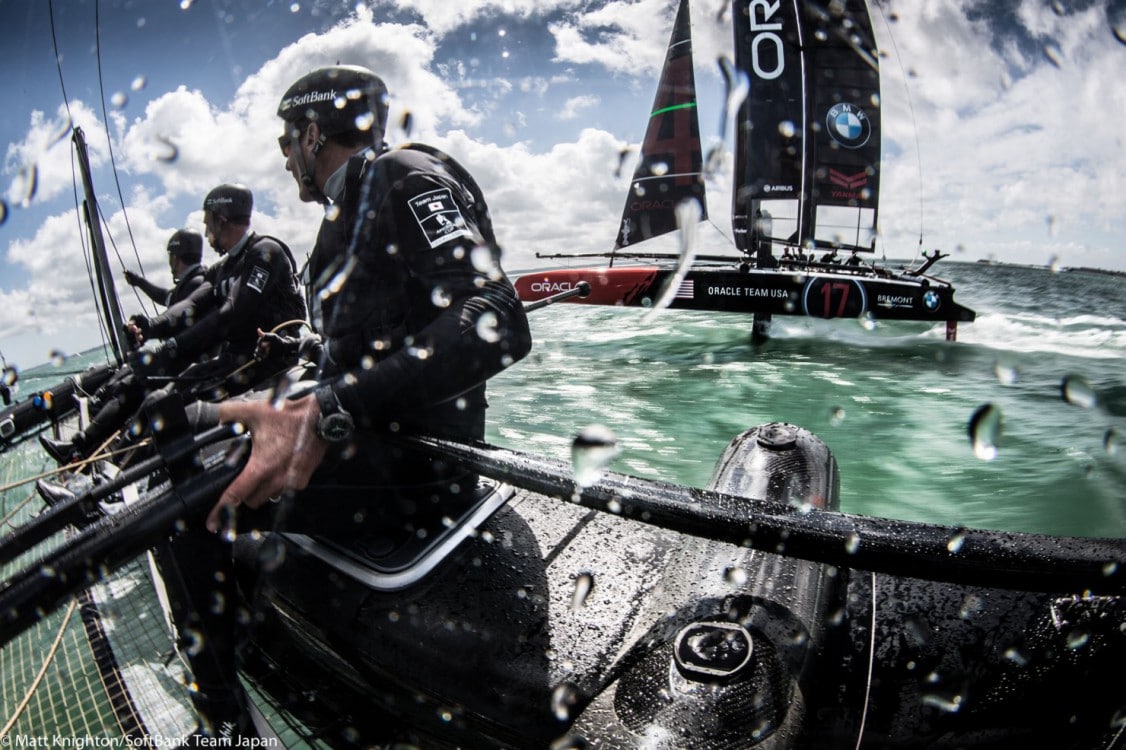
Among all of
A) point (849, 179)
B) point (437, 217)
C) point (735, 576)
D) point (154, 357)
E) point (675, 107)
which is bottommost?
point (735, 576)

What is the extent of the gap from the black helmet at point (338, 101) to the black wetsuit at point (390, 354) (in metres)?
0.34

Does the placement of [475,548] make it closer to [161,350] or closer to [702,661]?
[702,661]

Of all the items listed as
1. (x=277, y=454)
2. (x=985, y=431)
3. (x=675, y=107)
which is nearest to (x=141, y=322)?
(x=277, y=454)

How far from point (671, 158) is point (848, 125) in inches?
225

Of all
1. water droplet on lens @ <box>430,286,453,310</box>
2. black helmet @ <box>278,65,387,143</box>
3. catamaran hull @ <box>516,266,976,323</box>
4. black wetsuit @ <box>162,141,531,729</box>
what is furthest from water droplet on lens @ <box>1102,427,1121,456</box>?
black helmet @ <box>278,65,387,143</box>

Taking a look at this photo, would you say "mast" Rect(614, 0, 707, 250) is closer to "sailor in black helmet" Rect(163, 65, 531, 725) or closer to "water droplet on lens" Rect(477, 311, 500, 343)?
"sailor in black helmet" Rect(163, 65, 531, 725)

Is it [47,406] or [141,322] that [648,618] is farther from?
[141,322]

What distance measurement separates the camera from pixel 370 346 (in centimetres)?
180

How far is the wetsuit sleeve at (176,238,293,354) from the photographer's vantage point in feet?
14.2

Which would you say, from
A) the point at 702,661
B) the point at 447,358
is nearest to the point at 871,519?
the point at 702,661

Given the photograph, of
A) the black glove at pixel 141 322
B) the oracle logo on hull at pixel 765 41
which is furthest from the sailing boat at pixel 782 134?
the black glove at pixel 141 322

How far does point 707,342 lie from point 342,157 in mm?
13359

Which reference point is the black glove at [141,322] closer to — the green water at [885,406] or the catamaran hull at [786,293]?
the green water at [885,406]

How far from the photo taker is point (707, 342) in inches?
582
